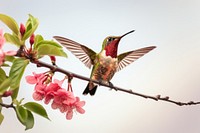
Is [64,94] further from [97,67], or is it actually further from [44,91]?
[97,67]

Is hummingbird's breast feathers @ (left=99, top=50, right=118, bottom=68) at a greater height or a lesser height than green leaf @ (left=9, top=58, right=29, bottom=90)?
lesser

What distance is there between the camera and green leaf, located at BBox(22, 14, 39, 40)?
36.0 inches

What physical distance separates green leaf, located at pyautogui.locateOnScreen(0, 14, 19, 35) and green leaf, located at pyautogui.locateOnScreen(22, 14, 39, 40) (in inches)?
1.3

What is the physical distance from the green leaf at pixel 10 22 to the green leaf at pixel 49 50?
9 cm

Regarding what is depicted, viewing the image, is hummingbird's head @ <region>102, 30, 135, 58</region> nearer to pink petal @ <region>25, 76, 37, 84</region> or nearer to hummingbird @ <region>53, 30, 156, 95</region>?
hummingbird @ <region>53, 30, 156, 95</region>

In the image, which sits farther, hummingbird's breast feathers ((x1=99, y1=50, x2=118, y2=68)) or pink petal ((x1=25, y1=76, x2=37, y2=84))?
hummingbird's breast feathers ((x1=99, y1=50, x2=118, y2=68))

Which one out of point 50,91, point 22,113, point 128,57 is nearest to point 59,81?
point 50,91

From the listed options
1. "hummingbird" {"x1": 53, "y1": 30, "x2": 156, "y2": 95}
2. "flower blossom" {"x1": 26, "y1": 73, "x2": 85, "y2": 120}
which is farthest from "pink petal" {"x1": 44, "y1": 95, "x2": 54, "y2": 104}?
"hummingbird" {"x1": 53, "y1": 30, "x2": 156, "y2": 95}

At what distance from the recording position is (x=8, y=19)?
0.96m

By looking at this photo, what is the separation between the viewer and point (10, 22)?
3.14 feet

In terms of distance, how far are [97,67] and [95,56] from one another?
4cm

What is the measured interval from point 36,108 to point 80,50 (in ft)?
0.84

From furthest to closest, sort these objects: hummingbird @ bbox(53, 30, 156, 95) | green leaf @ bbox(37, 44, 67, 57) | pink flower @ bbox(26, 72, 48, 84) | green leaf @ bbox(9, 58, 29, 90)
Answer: hummingbird @ bbox(53, 30, 156, 95) → pink flower @ bbox(26, 72, 48, 84) → green leaf @ bbox(37, 44, 67, 57) → green leaf @ bbox(9, 58, 29, 90)

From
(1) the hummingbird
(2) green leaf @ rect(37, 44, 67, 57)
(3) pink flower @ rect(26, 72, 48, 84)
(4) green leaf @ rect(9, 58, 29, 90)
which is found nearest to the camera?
(4) green leaf @ rect(9, 58, 29, 90)
